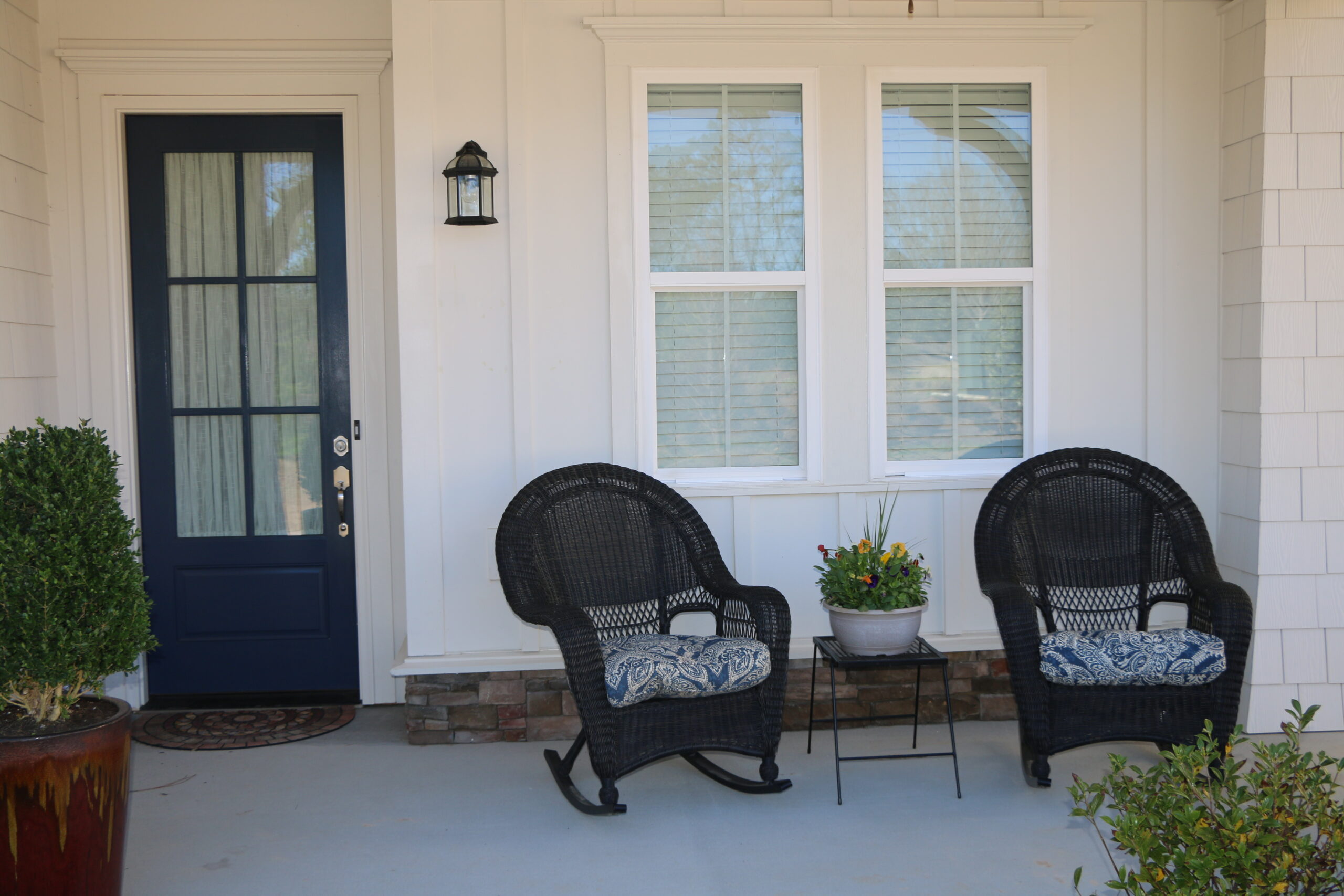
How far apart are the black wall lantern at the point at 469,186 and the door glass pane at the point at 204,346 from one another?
1.14 m

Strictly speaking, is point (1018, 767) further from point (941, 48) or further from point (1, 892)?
point (1, 892)

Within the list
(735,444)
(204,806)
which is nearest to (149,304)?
(204,806)

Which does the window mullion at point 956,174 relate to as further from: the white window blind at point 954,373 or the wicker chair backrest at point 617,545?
the wicker chair backrest at point 617,545

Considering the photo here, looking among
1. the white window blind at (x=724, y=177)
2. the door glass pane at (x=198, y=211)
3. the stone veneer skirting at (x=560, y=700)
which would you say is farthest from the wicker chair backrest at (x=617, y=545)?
the door glass pane at (x=198, y=211)

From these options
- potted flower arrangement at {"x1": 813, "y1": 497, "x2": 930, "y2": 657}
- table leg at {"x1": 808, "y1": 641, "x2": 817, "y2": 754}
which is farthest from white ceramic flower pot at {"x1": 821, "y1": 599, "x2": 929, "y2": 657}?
table leg at {"x1": 808, "y1": 641, "x2": 817, "y2": 754}

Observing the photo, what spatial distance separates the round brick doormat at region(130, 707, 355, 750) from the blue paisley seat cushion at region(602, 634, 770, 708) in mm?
1468

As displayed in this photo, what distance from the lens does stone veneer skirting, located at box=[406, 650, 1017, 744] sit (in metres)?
3.96

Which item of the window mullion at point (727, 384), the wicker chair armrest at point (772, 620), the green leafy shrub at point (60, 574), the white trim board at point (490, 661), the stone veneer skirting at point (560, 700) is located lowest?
the stone veneer skirting at point (560, 700)

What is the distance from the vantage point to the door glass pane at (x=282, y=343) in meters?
4.36

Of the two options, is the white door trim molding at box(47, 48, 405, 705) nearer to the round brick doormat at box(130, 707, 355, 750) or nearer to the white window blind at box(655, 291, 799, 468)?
the round brick doormat at box(130, 707, 355, 750)

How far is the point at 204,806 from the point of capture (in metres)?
3.37

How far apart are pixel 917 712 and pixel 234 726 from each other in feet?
8.26

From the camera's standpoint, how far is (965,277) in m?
4.11

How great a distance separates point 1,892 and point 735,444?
262 centimetres
